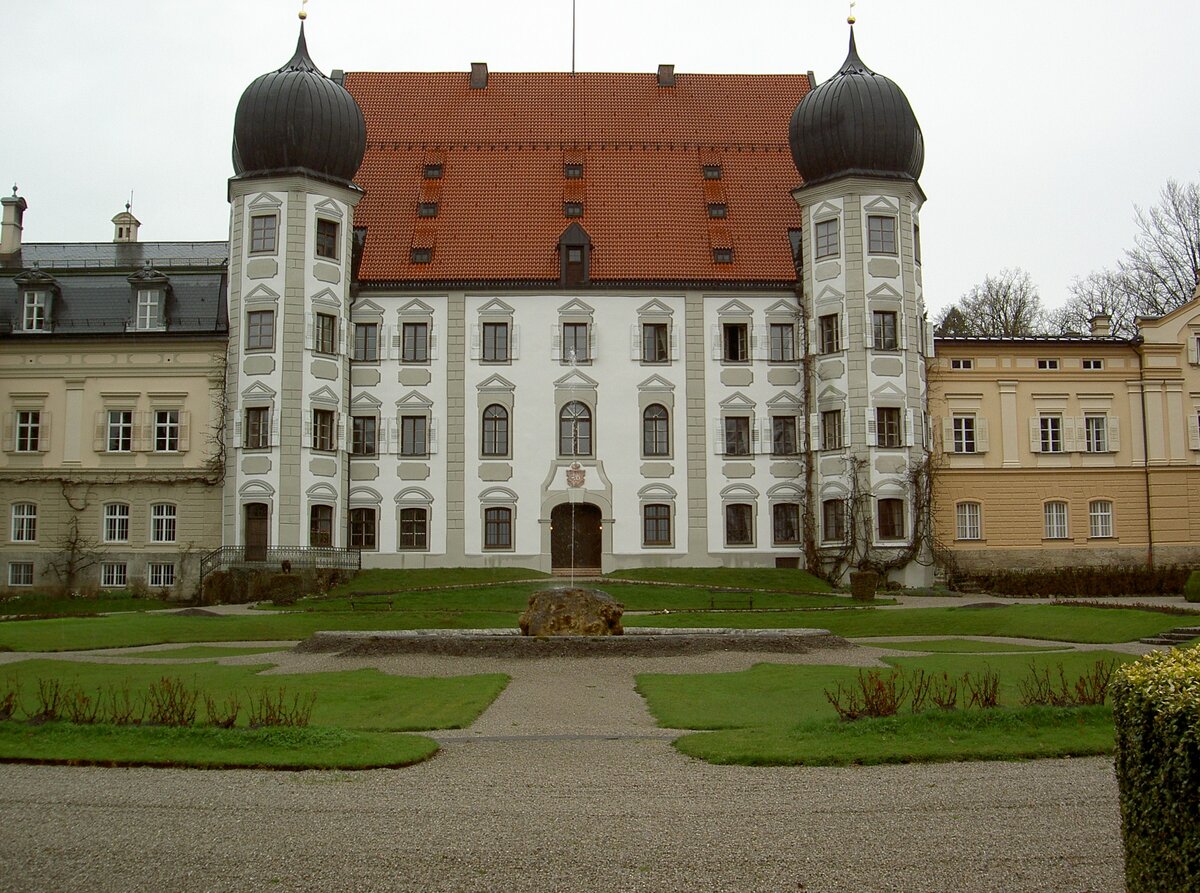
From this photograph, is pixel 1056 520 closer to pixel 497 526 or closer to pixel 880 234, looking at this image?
pixel 880 234

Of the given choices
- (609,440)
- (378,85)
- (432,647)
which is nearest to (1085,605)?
(432,647)

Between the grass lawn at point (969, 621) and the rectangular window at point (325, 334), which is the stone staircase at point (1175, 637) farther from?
the rectangular window at point (325, 334)

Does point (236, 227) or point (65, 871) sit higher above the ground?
point (236, 227)

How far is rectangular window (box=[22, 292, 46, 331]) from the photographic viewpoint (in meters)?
44.3

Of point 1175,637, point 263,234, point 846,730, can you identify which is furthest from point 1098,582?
point 846,730

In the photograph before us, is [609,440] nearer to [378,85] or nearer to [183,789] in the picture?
[378,85]

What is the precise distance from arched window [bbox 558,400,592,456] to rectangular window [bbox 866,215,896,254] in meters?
10.7

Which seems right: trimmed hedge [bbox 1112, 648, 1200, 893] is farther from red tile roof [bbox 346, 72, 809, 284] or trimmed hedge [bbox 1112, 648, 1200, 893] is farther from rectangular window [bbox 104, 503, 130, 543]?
rectangular window [bbox 104, 503, 130, 543]

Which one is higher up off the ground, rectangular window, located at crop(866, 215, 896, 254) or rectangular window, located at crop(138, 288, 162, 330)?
rectangular window, located at crop(866, 215, 896, 254)

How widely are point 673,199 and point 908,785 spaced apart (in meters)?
37.0

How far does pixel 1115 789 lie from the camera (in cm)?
1005

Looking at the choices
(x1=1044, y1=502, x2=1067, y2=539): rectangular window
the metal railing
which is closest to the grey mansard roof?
the metal railing

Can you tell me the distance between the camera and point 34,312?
146ft

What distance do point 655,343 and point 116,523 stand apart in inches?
748
